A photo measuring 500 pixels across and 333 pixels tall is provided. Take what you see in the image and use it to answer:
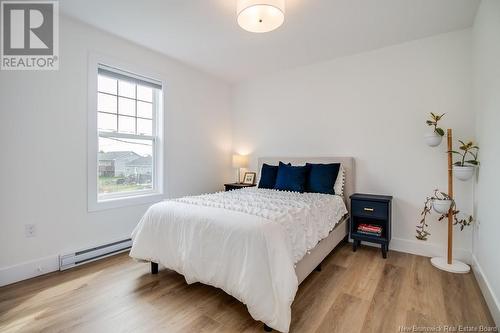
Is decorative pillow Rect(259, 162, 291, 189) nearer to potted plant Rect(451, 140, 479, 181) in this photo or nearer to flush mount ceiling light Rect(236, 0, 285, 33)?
flush mount ceiling light Rect(236, 0, 285, 33)

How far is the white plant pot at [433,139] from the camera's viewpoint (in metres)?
2.53

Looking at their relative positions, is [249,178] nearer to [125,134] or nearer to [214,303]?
[125,134]

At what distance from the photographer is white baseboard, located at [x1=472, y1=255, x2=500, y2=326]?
5.25 feet

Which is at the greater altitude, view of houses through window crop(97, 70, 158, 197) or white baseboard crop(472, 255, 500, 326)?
view of houses through window crop(97, 70, 158, 197)

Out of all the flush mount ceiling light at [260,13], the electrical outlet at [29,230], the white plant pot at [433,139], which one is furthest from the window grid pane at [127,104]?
the white plant pot at [433,139]

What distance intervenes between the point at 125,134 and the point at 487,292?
3.84 m

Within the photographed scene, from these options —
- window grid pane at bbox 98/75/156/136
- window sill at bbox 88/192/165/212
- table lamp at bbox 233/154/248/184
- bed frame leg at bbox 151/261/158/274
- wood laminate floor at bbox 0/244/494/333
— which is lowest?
wood laminate floor at bbox 0/244/494/333

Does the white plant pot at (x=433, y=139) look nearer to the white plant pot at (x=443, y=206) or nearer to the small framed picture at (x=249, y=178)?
the white plant pot at (x=443, y=206)

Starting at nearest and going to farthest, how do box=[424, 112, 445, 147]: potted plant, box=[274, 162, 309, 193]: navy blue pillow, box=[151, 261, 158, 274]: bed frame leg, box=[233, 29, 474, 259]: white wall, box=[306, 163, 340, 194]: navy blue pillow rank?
box=[151, 261, 158, 274]: bed frame leg → box=[424, 112, 445, 147]: potted plant → box=[233, 29, 474, 259]: white wall → box=[306, 163, 340, 194]: navy blue pillow → box=[274, 162, 309, 193]: navy blue pillow

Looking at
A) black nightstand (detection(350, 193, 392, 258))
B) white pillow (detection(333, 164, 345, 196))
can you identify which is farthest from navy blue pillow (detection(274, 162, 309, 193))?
black nightstand (detection(350, 193, 392, 258))

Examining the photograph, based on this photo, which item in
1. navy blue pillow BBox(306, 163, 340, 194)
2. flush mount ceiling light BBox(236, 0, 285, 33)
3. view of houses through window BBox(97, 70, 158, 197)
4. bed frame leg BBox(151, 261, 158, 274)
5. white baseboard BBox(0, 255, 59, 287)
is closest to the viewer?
flush mount ceiling light BBox(236, 0, 285, 33)

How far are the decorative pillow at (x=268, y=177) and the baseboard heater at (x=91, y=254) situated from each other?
6.23 ft

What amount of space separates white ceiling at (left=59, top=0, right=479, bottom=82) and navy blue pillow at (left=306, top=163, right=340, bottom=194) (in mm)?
1528

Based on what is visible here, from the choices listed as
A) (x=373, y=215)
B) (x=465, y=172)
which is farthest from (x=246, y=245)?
(x=465, y=172)
